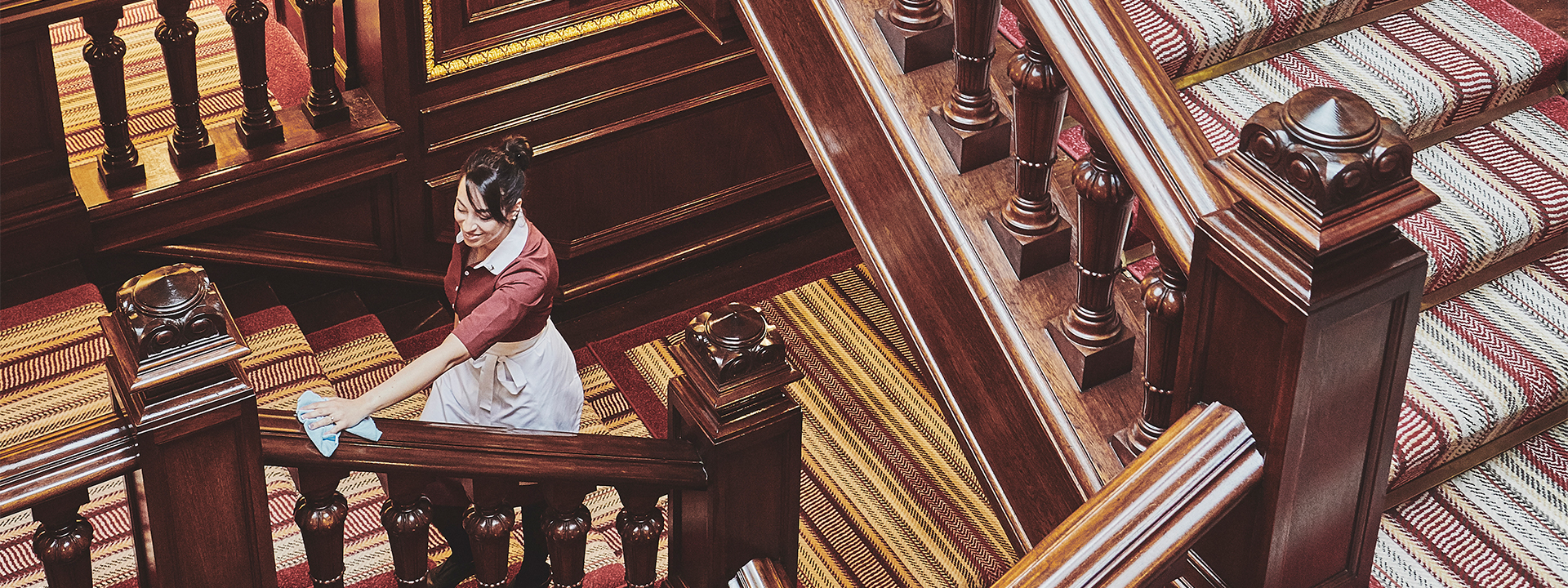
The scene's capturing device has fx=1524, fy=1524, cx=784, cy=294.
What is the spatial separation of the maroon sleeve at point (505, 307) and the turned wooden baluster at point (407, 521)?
2.38 feet

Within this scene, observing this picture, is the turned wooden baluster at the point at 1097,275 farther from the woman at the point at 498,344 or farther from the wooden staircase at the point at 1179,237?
the woman at the point at 498,344

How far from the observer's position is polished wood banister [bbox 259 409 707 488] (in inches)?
76.9

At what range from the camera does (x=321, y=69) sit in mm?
4340

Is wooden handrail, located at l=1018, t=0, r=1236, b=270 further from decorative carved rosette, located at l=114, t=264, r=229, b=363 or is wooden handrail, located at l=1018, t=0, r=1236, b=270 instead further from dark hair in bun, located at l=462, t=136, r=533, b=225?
dark hair in bun, located at l=462, t=136, r=533, b=225

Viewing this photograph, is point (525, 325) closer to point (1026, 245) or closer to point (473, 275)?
point (473, 275)

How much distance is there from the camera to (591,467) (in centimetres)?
210

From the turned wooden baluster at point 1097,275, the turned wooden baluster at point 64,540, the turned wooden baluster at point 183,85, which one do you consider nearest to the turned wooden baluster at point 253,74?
the turned wooden baluster at point 183,85

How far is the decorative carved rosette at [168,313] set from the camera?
1686mm

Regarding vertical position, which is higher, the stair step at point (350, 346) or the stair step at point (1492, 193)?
the stair step at point (1492, 193)

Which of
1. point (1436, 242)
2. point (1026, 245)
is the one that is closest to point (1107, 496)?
point (1026, 245)

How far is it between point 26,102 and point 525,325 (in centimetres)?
161

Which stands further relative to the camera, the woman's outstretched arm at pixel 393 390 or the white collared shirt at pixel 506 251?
the white collared shirt at pixel 506 251

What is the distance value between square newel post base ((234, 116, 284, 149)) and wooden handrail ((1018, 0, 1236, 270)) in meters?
2.95

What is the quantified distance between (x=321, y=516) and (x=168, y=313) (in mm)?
462
